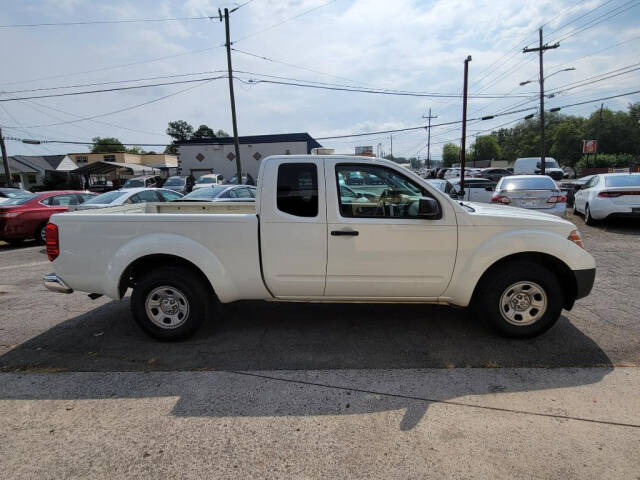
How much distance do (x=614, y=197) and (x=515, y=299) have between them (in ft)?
26.4

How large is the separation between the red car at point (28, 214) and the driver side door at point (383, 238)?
32.5 ft

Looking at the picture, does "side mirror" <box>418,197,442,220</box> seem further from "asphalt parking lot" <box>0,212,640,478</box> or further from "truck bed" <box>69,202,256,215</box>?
"truck bed" <box>69,202,256,215</box>

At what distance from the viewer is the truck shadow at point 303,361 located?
2.86 metres

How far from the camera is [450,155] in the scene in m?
117

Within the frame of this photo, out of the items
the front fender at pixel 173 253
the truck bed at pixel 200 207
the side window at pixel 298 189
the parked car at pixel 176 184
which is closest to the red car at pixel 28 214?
the truck bed at pixel 200 207

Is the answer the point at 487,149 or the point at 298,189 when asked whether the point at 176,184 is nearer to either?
the point at 298,189

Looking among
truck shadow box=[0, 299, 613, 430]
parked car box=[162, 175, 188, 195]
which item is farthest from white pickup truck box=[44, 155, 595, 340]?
parked car box=[162, 175, 188, 195]

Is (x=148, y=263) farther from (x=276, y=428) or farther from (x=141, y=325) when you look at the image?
(x=276, y=428)

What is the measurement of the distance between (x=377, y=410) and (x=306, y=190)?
6.72ft

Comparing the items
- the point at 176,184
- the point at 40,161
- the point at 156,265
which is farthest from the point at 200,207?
the point at 40,161

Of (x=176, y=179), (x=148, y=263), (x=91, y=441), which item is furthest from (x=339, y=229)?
(x=176, y=179)

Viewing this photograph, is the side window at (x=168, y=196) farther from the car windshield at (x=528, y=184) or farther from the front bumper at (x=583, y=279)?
the front bumper at (x=583, y=279)

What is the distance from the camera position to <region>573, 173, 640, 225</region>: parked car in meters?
9.08

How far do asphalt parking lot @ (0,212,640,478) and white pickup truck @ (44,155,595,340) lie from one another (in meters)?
0.45
